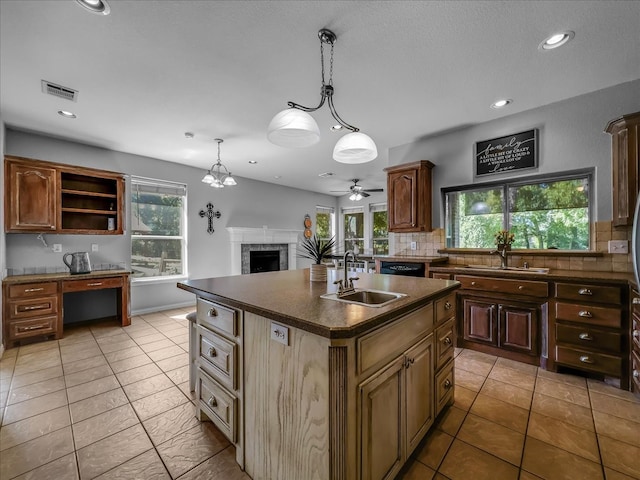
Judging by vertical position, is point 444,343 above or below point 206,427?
above

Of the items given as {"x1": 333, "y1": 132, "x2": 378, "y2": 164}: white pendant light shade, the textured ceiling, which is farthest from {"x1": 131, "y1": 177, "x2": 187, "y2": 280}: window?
{"x1": 333, "y1": 132, "x2": 378, "y2": 164}: white pendant light shade

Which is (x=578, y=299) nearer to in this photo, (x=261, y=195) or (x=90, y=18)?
(x=90, y=18)

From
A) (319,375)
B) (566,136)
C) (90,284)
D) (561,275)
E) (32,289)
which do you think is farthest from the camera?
(90,284)

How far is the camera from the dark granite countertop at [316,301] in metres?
1.08

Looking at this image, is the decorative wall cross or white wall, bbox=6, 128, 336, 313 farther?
the decorative wall cross

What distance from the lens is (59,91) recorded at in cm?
254

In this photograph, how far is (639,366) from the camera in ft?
6.64

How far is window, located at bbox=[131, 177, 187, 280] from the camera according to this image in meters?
4.63

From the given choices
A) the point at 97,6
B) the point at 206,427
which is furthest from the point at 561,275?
the point at 97,6

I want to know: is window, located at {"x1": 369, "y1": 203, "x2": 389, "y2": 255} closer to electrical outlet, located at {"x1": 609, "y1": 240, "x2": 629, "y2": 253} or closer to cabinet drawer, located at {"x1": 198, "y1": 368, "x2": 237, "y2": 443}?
electrical outlet, located at {"x1": 609, "y1": 240, "x2": 629, "y2": 253}

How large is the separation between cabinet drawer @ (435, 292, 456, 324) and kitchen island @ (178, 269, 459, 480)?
1cm

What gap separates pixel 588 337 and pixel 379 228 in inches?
219

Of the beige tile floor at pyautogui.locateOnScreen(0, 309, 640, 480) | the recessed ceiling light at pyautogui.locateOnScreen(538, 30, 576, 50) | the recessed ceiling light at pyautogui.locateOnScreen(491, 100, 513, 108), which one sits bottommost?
the beige tile floor at pyautogui.locateOnScreen(0, 309, 640, 480)

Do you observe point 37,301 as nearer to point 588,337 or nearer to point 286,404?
point 286,404
